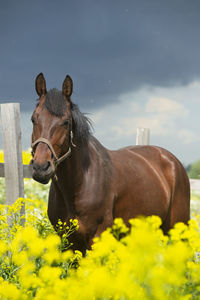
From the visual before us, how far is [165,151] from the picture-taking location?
5.18m

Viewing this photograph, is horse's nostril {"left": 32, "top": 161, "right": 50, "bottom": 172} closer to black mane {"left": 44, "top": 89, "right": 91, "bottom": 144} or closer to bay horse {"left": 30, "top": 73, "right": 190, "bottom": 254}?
bay horse {"left": 30, "top": 73, "right": 190, "bottom": 254}

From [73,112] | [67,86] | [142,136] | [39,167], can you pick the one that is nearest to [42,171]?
[39,167]

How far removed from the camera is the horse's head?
115 inches

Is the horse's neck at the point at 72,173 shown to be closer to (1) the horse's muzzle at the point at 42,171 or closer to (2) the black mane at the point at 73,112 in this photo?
(2) the black mane at the point at 73,112

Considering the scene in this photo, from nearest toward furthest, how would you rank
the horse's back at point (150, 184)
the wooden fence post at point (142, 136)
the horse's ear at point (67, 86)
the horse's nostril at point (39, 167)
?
1. the horse's nostril at point (39, 167)
2. the horse's ear at point (67, 86)
3. the horse's back at point (150, 184)
4. the wooden fence post at point (142, 136)

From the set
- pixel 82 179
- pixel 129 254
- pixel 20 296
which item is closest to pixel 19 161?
pixel 82 179

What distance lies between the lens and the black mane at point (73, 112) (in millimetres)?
3124

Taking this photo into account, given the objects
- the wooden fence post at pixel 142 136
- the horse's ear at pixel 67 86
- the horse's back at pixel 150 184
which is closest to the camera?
the horse's ear at pixel 67 86

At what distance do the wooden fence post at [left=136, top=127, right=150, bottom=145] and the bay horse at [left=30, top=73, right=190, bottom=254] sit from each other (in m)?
3.04

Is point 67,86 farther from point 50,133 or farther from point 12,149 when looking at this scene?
point 12,149

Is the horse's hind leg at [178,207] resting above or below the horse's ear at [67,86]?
below

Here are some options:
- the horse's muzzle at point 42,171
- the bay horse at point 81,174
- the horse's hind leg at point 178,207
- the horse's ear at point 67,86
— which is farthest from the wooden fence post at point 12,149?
the horse's muzzle at point 42,171

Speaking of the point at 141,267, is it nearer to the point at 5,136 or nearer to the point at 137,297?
the point at 137,297

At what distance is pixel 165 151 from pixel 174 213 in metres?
0.94
